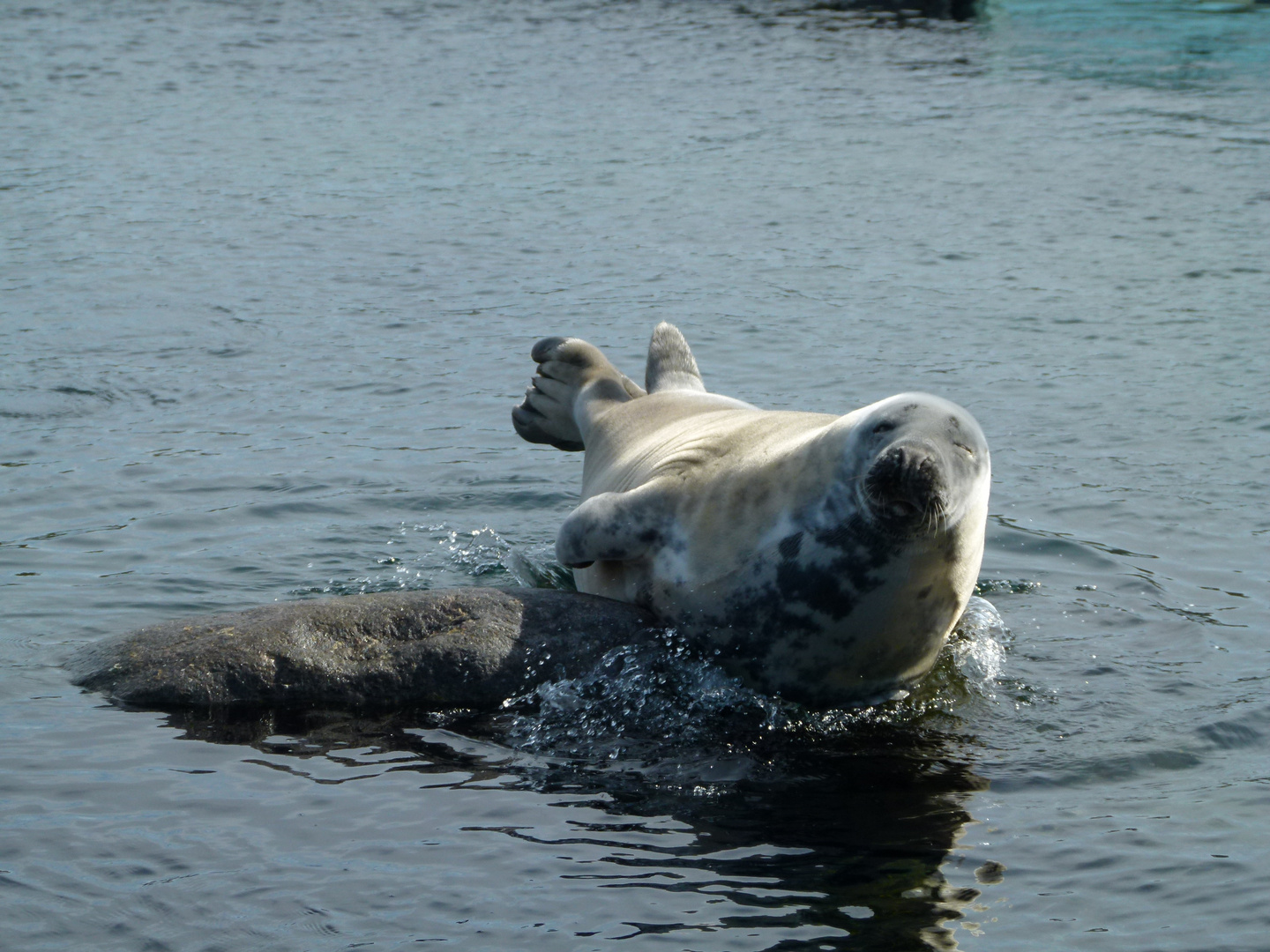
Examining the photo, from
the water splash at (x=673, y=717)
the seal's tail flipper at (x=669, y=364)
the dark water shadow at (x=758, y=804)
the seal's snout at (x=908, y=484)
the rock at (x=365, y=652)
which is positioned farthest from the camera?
the seal's tail flipper at (x=669, y=364)

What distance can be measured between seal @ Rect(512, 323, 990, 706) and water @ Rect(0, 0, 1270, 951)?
7.9 inches

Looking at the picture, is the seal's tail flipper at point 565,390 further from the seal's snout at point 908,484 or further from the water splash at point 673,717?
the seal's snout at point 908,484

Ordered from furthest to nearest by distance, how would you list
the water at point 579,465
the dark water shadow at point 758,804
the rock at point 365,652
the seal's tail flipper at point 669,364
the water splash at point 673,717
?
the seal's tail flipper at point 669,364
the rock at point 365,652
the water splash at point 673,717
the water at point 579,465
the dark water shadow at point 758,804

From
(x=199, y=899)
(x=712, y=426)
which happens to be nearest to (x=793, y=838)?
(x=199, y=899)

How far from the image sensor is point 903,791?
4551 mm

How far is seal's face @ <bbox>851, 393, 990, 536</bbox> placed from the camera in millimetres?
4312

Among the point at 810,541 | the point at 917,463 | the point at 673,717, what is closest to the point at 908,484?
the point at 917,463

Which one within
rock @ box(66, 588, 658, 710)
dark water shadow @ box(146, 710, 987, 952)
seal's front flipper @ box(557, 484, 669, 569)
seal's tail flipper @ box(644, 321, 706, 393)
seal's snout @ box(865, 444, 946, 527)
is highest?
seal's snout @ box(865, 444, 946, 527)

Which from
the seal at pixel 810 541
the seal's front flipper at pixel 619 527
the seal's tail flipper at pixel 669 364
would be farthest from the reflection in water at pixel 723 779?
the seal's tail flipper at pixel 669 364

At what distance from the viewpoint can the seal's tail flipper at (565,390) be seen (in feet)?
23.6

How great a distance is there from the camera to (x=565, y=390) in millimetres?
7285

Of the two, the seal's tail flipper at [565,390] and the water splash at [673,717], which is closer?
the water splash at [673,717]

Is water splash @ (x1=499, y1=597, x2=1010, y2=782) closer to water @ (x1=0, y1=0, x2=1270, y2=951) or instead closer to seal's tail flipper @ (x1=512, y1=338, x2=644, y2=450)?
water @ (x1=0, y1=0, x2=1270, y2=951)

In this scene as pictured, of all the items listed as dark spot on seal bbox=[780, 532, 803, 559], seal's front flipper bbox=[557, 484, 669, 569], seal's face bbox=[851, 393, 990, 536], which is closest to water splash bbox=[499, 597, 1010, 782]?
seal's front flipper bbox=[557, 484, 669, 569]
